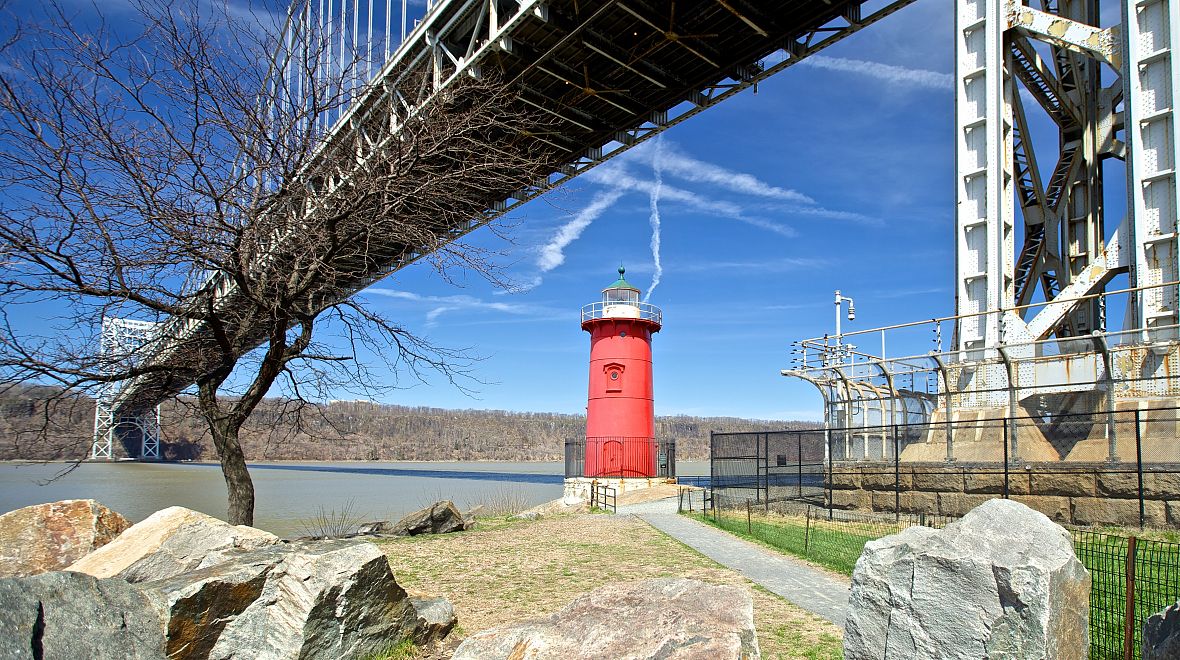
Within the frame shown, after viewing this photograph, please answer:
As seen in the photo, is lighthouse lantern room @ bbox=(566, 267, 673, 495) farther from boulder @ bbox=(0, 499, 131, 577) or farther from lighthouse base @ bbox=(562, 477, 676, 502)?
boulder @ bbox=(0, 499, 131, 577)

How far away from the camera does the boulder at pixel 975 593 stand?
4.32m

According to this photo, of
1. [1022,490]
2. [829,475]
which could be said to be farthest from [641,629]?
[829,475]

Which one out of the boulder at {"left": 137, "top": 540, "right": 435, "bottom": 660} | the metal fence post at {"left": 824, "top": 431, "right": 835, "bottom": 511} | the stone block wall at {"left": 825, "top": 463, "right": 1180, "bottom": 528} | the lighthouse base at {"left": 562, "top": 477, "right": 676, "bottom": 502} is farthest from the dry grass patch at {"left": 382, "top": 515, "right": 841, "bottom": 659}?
the lighthouse base at {"left": 562, "top": 477, "right": 676, "bottom": 502}

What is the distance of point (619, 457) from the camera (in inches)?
1180

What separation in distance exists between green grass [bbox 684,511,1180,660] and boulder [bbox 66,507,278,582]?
16.2 ft

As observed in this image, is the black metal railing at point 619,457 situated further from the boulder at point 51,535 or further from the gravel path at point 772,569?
the boulder at point 51,535

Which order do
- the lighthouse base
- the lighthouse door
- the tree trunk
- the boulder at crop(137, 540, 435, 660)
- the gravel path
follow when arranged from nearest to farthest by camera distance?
the boulder at crop(137, 540, 435, 660) → the gravel path → the tree trunk → the lighthouse base → the lighthouse door

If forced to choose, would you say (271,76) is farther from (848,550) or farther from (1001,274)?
(1001,274)

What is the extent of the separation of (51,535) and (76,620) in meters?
4.57

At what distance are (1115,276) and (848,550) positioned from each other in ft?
27.6

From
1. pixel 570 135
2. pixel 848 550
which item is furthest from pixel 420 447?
pixel 848 550

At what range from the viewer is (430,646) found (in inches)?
255

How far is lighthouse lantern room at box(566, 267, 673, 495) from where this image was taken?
30.1m

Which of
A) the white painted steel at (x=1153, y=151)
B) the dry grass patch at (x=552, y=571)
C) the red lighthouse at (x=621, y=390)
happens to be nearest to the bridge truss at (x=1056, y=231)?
the white painted steel at (x=1153, y=151)
